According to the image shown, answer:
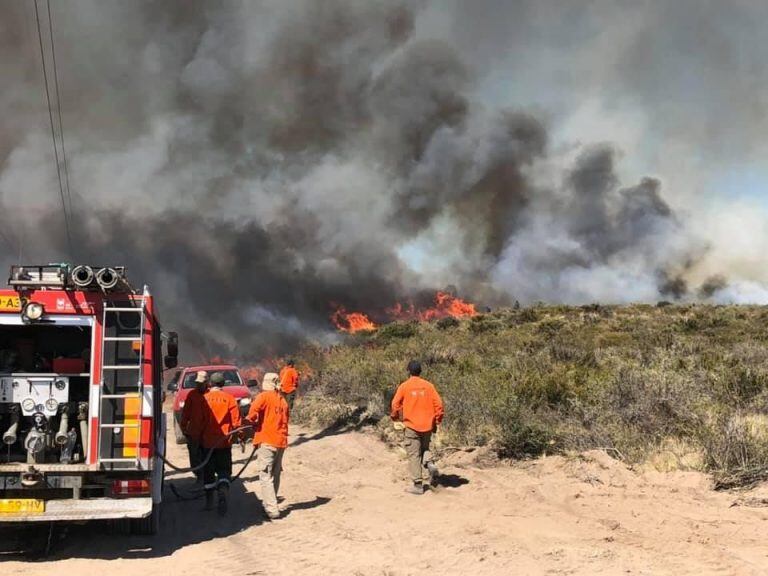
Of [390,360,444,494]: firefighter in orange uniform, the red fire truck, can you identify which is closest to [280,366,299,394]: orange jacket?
[390,360,444,494]: firefighter in orange uniform

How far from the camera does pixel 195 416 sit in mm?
8336

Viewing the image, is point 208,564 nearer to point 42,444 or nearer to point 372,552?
point 372,552

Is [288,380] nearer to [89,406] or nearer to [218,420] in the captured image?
[218,420]

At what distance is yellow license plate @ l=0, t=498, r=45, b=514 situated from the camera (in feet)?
19.0

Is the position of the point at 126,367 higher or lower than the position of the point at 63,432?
higher

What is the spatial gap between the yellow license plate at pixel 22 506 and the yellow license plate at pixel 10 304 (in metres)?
1.70

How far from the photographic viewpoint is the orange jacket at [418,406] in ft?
27.9

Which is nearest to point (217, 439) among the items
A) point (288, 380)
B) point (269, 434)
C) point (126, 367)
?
point (269, 434)

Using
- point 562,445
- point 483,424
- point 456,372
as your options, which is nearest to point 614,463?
point 562,445

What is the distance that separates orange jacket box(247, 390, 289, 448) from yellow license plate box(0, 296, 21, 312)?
2.76 meters

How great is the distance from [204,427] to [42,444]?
2.45 meters

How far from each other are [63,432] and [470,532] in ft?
13.3

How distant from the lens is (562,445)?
9562 millimetres

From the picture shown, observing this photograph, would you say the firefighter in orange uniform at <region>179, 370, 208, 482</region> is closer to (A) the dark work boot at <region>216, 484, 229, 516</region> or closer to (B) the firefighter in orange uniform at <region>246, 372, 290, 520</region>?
(A) the dark work boot at <region>216, 484, 229, 516</region>
